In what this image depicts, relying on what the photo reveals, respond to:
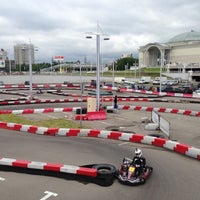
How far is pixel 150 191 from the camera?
28.1 feet

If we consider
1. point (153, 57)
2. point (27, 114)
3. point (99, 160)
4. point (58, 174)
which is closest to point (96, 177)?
point (58, 174)

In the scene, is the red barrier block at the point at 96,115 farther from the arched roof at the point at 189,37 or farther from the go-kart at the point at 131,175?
the arched roof at the point at 189,37

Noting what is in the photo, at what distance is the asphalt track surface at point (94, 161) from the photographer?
8367 mm

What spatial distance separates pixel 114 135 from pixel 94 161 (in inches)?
156

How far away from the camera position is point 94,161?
11445 mm

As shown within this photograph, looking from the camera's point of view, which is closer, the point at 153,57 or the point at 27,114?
the point at 27,114

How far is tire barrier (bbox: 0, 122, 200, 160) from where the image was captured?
12498 millimetres

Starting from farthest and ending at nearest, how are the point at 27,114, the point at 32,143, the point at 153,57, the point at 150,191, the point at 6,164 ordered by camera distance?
the point at 153,57, the point at 27,114, the point at 32,143, the point at 6,164, the point at 150,191

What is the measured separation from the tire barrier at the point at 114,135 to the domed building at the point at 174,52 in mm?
111512

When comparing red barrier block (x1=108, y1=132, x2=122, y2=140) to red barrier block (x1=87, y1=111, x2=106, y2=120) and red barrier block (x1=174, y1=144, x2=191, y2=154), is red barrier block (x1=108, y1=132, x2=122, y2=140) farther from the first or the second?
red barrier block (x1=87, y1=111, x2=106, y2=120)

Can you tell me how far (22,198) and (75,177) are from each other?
82.4 inches

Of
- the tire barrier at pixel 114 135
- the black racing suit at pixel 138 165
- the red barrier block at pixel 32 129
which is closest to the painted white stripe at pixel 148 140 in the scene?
the tire barrier at pixel 114 135

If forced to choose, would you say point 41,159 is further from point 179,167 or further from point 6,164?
point 179,167

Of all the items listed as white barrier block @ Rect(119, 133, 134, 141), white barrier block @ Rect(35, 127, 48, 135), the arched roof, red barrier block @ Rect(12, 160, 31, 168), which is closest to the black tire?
red barrier block @ Rect(12, 160, 31, 168)
